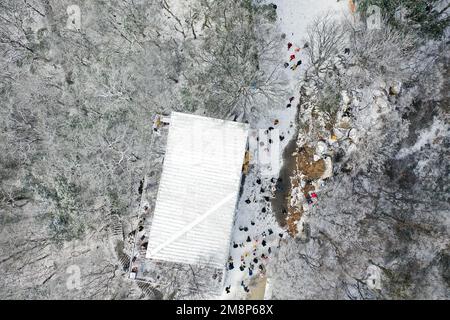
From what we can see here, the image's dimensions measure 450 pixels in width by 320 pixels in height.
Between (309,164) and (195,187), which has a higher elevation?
(309,164)

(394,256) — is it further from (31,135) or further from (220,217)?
(31,135)

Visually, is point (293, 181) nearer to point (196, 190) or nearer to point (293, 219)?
point (293, 219)

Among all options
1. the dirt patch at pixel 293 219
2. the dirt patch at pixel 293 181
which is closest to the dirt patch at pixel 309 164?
the dirt patch at pixel 293 181

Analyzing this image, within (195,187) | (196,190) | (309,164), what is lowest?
(196,190)

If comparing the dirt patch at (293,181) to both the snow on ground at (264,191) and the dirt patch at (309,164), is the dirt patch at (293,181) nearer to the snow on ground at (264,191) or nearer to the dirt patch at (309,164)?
the dirt patch at (309,164)

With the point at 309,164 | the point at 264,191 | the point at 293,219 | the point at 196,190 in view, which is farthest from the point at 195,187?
the point at 309,164

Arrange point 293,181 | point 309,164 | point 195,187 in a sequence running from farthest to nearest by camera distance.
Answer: point 293,181, point 309,164, point 195,187
